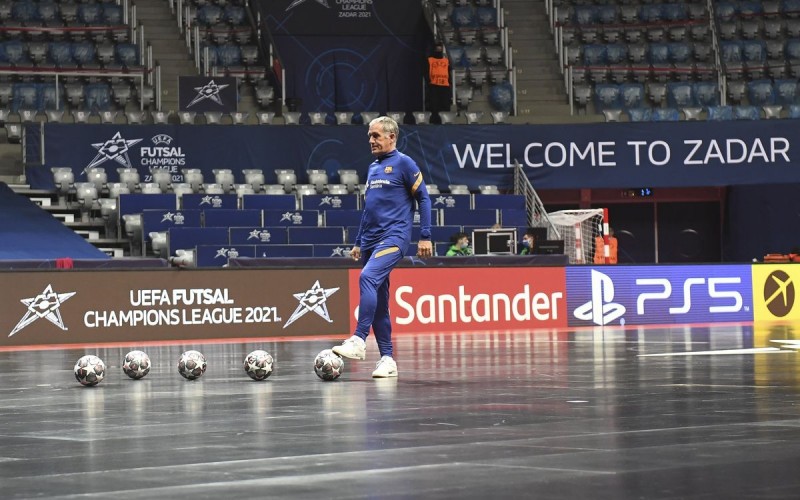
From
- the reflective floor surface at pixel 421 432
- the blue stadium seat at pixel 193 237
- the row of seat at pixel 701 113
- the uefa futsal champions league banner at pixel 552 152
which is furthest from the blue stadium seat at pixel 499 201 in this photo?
the reflective floor surface at pixel 421 432

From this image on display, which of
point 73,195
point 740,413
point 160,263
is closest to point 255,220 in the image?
point 73,195

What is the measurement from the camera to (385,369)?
38.5 ft

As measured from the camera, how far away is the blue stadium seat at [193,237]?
1087 inches

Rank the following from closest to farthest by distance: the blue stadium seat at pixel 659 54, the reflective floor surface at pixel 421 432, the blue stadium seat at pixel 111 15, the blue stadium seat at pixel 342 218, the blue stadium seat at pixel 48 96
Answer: the reflective floor surface at pixel 421 432 < the blue stadium seat at pixel 342 218 < the blue stadium seat at pixel 48 96 < the blue stadium seat at pixel 111 15 < the blue stadium seat at pixel 659 54

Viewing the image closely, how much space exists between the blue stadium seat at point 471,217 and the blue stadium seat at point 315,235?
2.91 m

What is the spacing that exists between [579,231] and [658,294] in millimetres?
A: 6930

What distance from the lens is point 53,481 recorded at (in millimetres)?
5645

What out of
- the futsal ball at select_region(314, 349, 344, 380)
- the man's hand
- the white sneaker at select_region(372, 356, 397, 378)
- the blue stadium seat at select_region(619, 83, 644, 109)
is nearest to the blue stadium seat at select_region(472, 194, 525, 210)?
the blue stadium seat at select_region(619, 83, 644, 109)

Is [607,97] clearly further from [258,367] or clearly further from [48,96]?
[258,367]

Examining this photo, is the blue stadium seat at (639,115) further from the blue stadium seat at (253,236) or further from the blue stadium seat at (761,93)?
the blue stadium seat at (253,236)

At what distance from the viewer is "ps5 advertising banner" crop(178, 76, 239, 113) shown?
32438 mm

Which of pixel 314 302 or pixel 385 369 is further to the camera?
pixel 314 302

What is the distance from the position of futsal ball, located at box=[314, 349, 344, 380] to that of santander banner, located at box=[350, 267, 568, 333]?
11.7 metres

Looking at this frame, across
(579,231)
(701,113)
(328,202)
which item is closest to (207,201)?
(328,202)
